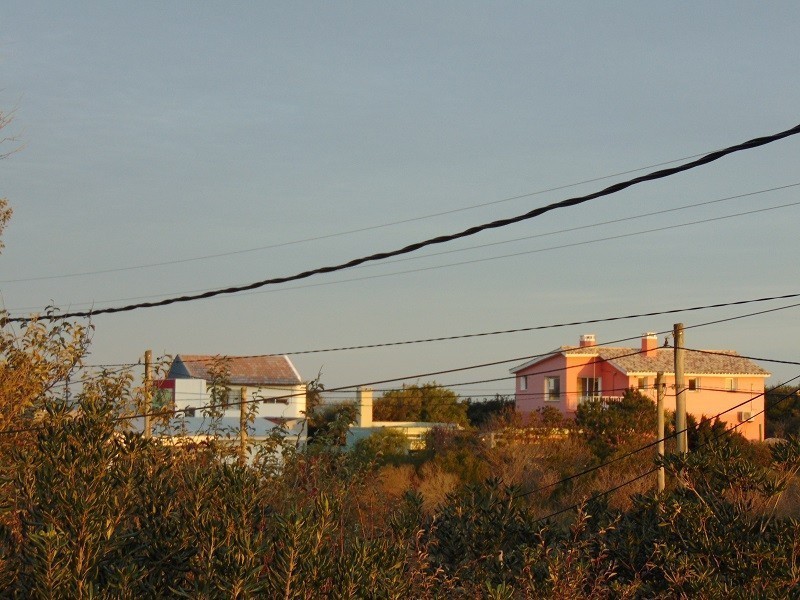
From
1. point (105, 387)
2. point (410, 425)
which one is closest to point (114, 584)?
point (105, 387)

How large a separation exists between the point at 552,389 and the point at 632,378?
5128 millimetres

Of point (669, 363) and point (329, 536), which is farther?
point (669, 363)

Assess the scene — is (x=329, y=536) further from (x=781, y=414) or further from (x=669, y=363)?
(x=781, y=414)

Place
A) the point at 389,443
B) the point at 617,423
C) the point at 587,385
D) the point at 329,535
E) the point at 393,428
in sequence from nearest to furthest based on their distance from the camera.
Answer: the point at 329,535 → the point at 617,423 → the point at 389,443 → the point at 393,428 → the point at 587,385

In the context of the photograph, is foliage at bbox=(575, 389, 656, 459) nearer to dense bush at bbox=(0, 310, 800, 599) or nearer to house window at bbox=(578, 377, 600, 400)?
house window at bbox=(578, 377, 600, 400)

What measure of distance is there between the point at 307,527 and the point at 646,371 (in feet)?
186

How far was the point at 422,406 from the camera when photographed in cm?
6894

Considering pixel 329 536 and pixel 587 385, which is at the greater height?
pixel 587 385

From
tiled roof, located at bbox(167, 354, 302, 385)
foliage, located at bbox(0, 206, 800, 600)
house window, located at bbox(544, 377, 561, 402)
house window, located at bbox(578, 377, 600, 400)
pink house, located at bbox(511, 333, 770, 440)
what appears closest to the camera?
foliage, located at bbox(0, 206, 800, 600)

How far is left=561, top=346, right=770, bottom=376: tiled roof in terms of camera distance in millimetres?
61344

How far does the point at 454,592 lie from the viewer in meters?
7.75

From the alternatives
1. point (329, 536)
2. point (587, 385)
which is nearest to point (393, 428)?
point (587, 385)

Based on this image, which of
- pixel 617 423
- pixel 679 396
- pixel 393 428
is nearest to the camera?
pixel 679 396

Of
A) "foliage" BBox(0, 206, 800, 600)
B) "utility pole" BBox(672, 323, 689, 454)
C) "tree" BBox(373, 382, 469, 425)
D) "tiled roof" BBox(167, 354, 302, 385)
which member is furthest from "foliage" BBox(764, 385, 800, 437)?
"foliage" BBox(0, 206, 800, 600)
